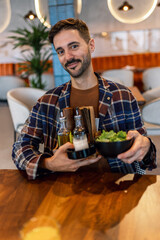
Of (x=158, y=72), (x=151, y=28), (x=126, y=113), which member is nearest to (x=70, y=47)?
Result: (x=126, y=113)

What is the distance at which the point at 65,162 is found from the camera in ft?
3.57

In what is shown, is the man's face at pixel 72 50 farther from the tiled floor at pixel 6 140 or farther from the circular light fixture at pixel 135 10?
the circular light fixture at pixel 135 10

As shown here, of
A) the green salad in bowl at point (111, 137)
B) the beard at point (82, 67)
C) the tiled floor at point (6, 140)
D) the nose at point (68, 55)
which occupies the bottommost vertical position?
the tiled floor at point (6, 140)

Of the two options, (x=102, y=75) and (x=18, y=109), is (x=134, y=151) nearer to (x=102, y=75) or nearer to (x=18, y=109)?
(x=18, y=109)

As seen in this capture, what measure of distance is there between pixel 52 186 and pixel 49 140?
0.52 meters

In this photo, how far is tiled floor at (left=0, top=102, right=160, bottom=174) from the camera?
10.5 feet

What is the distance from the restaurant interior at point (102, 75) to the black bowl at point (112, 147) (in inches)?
5.3

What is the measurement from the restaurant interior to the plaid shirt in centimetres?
34

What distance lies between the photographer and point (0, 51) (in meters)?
9.82

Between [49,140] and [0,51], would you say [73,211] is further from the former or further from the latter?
[0,51]

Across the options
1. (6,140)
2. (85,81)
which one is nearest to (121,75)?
(6,140)

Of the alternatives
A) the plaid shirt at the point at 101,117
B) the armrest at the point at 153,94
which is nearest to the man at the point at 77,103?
the plaid shirt at the point at 101,117

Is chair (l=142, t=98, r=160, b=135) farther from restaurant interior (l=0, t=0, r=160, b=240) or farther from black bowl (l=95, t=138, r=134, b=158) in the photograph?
black bowl (l=95, t=138, r=134, b=158)

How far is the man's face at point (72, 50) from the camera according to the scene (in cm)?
141
